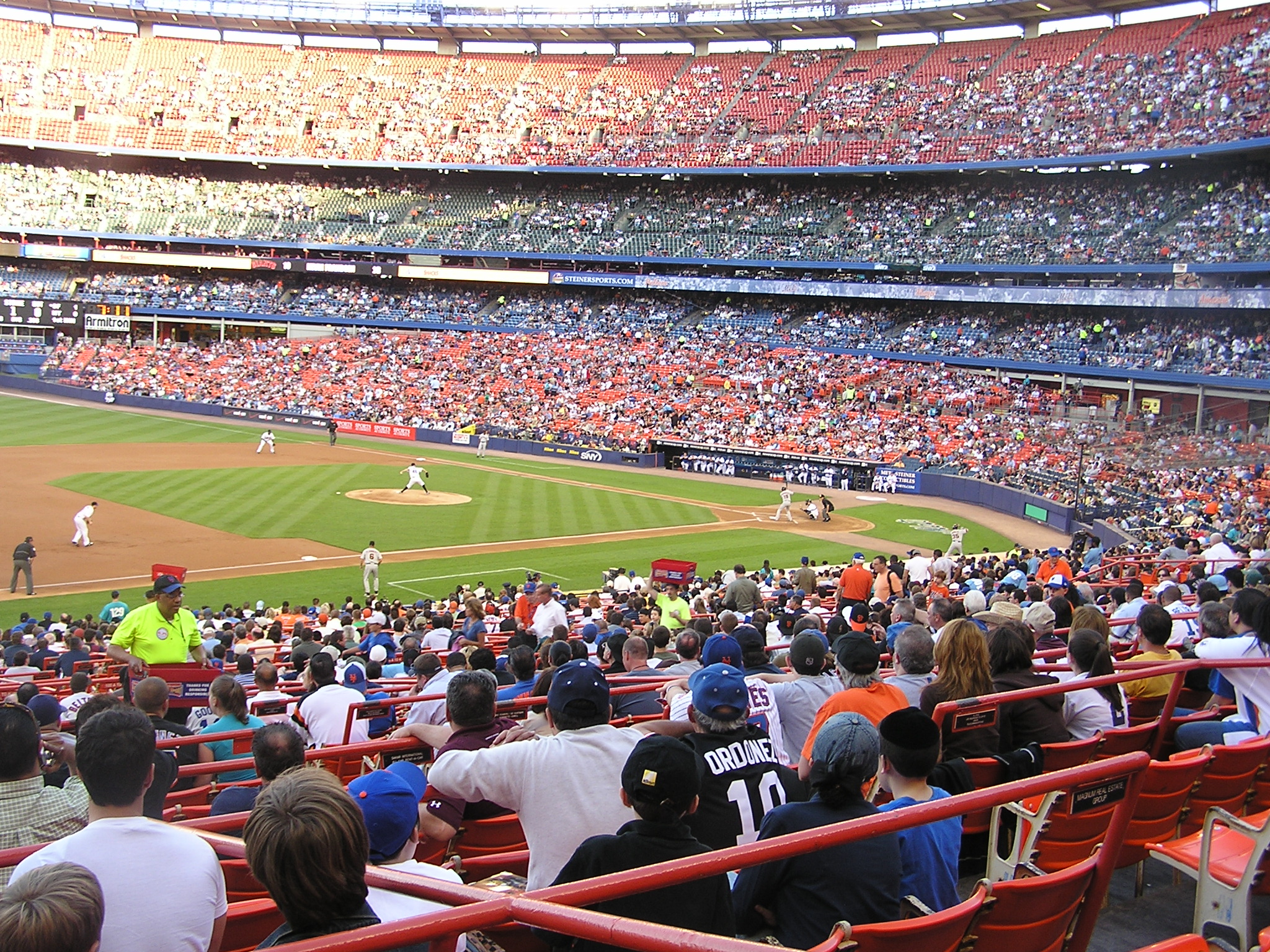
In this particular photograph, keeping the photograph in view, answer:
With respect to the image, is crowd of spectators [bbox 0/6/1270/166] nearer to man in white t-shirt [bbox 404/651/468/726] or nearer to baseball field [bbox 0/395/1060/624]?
baseball field [bbox 0/395/1060/624]

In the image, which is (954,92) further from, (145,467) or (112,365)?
(112,365)

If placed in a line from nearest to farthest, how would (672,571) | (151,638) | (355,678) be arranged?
(355,678)
(151,638)
(672,571)

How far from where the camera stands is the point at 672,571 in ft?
68.2

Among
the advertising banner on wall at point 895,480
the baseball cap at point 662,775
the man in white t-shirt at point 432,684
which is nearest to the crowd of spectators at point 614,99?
the advertising banner on wall at point 895,480

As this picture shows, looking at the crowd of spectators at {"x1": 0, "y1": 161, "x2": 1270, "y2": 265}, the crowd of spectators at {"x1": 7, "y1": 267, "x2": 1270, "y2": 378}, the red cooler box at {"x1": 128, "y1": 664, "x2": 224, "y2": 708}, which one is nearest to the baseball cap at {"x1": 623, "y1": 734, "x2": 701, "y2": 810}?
the red cooler box at {"x1": 128, "y1": 664, "x2": 224, "y2": 708}

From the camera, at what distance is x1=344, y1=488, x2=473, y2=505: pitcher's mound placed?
37906 mm

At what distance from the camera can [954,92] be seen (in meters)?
62.7

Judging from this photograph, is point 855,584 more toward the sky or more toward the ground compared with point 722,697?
more toward the ground

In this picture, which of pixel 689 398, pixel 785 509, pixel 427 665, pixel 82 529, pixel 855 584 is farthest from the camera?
pixel 689 398

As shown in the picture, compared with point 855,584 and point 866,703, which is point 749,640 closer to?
point 866,703

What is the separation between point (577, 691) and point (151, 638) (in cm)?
823

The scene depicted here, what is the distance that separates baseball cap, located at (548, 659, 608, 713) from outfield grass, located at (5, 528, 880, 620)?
20.6 m

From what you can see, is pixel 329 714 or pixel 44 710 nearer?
pixel 44 710

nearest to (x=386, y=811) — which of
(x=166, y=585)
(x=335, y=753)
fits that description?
(x=335, y=753)
